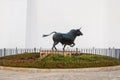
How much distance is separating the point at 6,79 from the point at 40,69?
4107 millimetres

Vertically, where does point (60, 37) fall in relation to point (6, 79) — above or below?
above

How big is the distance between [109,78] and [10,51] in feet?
48.8

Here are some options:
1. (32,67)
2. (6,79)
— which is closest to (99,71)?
(32,67)

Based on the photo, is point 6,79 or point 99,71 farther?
point 99,71

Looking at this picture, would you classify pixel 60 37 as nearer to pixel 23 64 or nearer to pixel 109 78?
pixel 23 64

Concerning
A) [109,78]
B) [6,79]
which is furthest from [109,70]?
[6,79]

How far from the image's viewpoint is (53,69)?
19078mm

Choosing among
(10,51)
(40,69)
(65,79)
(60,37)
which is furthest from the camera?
(10,51)

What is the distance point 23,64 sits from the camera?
782 inches

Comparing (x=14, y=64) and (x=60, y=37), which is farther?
(x=60, y=37)

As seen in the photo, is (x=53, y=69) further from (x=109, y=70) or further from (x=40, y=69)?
(x=109, y=70)

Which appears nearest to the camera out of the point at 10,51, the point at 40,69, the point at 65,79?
the point at 65,79

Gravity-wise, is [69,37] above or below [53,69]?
above

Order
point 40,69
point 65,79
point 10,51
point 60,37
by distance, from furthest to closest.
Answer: point 10,51
point 60,37
point 40,69
point 65,79
